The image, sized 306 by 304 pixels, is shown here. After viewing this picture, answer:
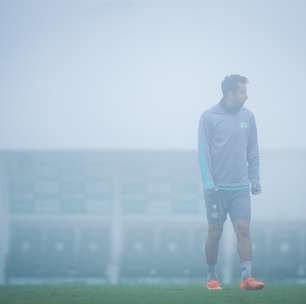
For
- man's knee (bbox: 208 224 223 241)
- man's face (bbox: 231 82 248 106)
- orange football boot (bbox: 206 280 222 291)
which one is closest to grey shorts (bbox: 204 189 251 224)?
man's knee (bbox: 208 224 223 241)

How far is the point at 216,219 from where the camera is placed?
254 cm

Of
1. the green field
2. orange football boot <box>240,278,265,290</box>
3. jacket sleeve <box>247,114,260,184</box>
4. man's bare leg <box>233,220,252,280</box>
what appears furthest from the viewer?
jacket sleeve <box>247,114,260,184</box>

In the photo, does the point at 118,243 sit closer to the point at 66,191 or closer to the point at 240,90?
the point at 66,191

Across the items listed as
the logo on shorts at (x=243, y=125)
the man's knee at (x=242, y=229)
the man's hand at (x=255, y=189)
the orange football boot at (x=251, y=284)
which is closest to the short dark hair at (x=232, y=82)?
the logo on shorts at (x=243, y=125)

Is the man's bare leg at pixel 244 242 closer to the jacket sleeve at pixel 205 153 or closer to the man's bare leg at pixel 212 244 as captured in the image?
the man's bare leg at pixel 212 244

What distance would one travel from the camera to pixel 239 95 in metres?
2.55

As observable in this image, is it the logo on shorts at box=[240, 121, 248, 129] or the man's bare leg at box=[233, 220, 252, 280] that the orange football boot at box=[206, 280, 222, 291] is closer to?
the man's bare leg at box=[233, 220, 252, 280]

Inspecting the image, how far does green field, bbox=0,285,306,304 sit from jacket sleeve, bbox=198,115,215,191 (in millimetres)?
516

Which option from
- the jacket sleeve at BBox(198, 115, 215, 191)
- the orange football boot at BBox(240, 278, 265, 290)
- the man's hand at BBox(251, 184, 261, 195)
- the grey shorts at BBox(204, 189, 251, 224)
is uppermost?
the jacket sleeve at BBox(198, 115, 215, 191)

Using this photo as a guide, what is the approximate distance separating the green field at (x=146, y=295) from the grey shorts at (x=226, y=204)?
13.6 inches

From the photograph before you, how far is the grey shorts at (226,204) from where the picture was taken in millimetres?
2521

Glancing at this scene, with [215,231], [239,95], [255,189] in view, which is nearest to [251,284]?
[215,231]

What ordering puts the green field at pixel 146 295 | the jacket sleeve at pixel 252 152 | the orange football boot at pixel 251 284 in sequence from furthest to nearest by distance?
the jacket sleeve at pixel 252 152 < the orange football boot at pixel 251 284 < the green field at pixel 146 295

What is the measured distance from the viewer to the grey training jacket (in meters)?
2.54
